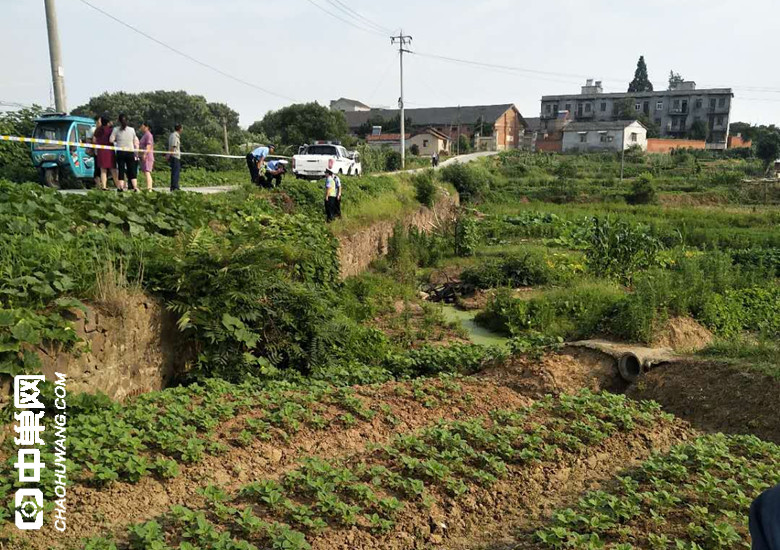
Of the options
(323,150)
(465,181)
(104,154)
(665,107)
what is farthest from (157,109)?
(665,107)

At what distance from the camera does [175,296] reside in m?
7.66

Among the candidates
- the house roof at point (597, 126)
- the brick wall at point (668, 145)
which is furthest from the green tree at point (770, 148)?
the house roof at point (597, 126)

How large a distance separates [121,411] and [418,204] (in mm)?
20445

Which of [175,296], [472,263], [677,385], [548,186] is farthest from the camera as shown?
[548,186]

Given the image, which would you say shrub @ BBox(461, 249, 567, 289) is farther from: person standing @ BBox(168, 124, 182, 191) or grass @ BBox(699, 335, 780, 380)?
person standing @ BBox(168, 124, 182, 191)

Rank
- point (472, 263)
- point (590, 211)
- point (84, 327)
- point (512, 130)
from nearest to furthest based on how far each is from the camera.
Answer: point (84, 327) < point (472, 263) < point (590, 211) < point (512, 130)

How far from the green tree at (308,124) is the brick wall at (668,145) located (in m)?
37.5

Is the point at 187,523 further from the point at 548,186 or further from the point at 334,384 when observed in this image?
the point at 548,186

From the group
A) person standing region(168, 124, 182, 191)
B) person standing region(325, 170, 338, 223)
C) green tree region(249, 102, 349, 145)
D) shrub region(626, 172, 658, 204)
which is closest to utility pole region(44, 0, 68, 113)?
person standing region(168, 124, 182, 191)

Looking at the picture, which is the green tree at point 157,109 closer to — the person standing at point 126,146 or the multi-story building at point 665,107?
the person standing at point 126,146

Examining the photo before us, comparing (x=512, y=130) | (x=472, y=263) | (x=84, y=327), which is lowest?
(x=472, y=263)

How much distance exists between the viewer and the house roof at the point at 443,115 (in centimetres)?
7719

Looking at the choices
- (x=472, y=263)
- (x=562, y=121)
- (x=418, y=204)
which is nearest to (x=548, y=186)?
(x=418, y=204)

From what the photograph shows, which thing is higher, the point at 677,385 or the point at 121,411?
the point at 121,411
